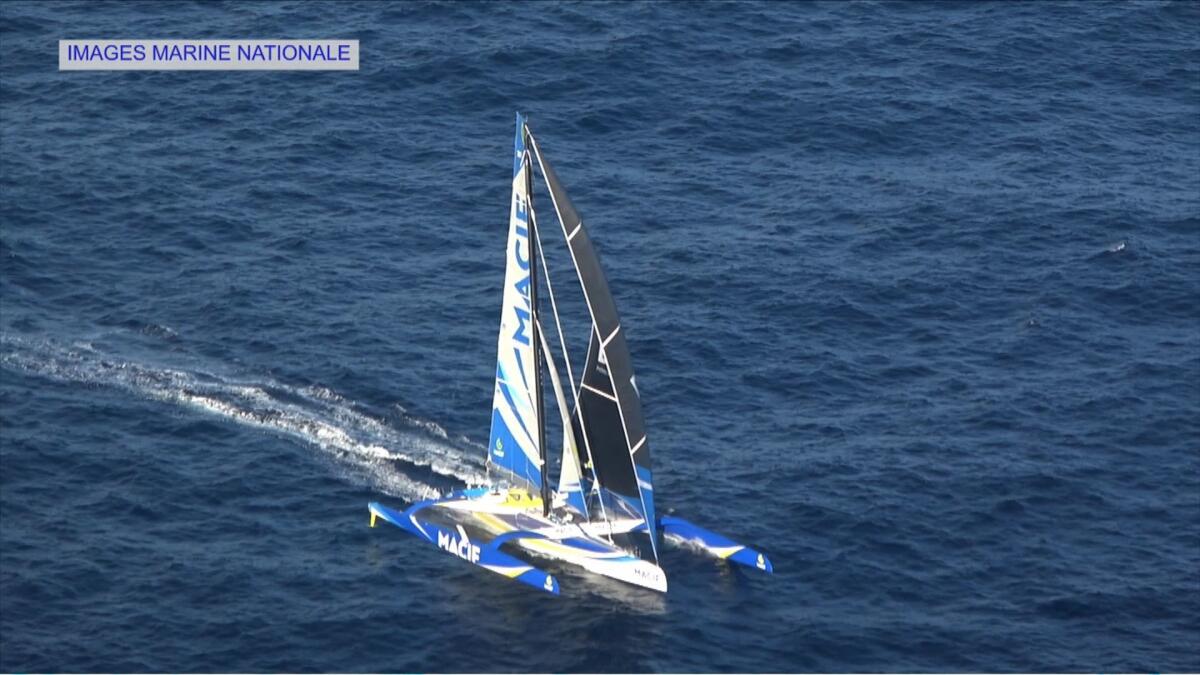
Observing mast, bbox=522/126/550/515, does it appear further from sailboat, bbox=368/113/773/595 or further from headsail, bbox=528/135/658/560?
headsail, bbox=528/135/658/560

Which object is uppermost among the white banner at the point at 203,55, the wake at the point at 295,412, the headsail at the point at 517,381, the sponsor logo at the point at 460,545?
the white banner at the point at 203,55

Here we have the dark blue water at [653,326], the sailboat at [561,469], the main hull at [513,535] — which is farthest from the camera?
the main hull at [513,535]

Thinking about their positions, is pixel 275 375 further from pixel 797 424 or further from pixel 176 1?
pixel 176 1

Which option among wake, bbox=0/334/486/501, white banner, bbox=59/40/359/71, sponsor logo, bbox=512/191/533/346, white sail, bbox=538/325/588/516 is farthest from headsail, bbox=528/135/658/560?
white banner, bbox=59/40/359/71

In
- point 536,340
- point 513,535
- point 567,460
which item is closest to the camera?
point 513,535

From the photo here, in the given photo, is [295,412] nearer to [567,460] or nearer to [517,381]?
[517,381]

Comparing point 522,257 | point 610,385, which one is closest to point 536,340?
point 522,257

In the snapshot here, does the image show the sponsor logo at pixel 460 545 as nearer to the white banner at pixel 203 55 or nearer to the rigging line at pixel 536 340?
the rigging line at pixel 536 340

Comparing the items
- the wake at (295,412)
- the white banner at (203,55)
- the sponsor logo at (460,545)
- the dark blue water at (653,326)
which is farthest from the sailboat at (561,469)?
the white banner at (203,55)
